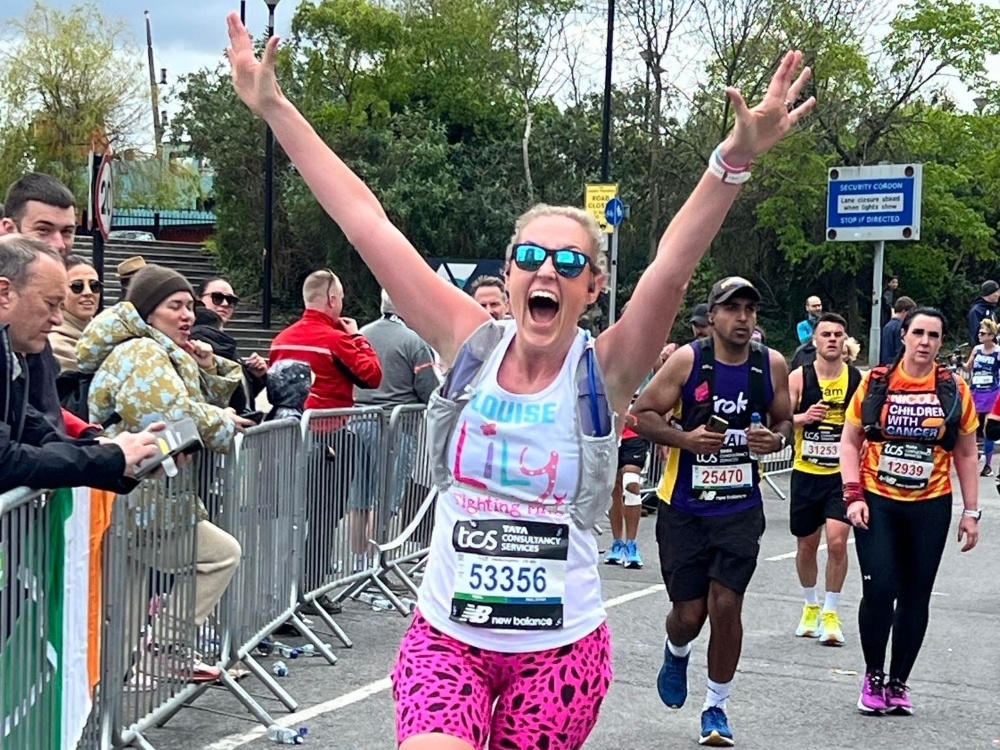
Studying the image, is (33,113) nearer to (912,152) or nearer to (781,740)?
(912,152)

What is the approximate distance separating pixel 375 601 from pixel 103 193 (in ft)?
10.8

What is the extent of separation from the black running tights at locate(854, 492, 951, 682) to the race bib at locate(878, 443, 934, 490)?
0.31ft

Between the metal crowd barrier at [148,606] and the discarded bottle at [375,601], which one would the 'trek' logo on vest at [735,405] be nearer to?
the metal crowd barrier at [148,606]

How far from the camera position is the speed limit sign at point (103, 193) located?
9.88 m

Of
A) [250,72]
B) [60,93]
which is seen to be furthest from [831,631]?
[60,93]

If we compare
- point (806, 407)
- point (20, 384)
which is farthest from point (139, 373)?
point (806, 407)

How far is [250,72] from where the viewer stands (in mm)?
3506

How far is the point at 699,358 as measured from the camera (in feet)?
22.8

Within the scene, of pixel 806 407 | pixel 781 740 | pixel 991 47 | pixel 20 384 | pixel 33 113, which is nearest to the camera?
pixel 20 384

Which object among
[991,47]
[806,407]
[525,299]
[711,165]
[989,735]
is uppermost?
[991,47]

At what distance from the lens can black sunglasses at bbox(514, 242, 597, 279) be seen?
3469 mm

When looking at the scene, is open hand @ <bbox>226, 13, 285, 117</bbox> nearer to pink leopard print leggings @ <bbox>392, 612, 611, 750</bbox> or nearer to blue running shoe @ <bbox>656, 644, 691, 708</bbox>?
pink leopard print leggings @ <bbox>392, 612, 611, 750</bbox>

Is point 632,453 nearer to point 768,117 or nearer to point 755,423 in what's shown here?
point 755,423

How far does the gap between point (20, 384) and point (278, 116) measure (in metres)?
1.42
